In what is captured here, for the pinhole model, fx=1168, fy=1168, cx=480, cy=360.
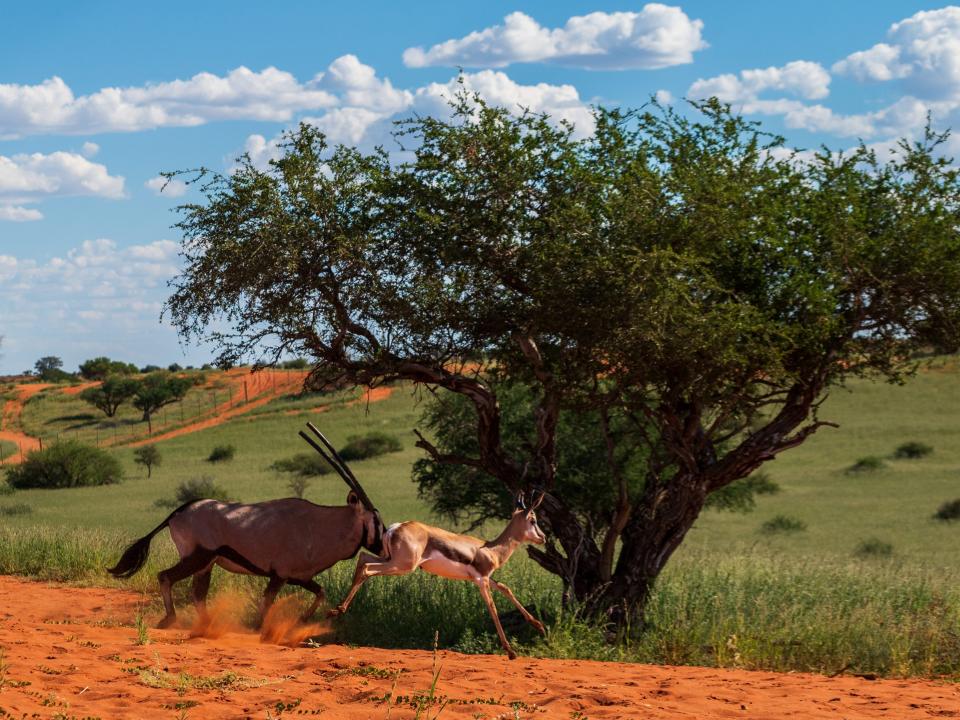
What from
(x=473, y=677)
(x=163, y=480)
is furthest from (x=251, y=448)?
(x=473, y=677)

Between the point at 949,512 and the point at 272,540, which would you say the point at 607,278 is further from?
the point at 949,512

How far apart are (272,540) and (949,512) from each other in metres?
30.2

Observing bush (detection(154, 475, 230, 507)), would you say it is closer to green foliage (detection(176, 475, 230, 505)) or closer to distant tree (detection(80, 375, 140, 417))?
green foliage (detection(176, 475, 230, 505))

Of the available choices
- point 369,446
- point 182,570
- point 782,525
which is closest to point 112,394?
point 369,446

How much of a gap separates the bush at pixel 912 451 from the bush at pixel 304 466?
80.5ft

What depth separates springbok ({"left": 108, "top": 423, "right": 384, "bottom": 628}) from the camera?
492 inches

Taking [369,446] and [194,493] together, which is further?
[369,446]

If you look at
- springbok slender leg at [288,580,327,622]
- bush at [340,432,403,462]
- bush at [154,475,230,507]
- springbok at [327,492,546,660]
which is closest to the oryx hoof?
springbok slender leg at [288,580,327,622]

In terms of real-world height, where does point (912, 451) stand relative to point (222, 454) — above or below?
below

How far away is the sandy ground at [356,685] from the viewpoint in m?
8.39

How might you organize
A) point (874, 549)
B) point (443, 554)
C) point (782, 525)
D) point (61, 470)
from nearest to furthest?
1. point (443, 554)
2. point (874, 549)
3. point (782, 525)
4. point (61, 470)

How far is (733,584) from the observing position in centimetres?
1551

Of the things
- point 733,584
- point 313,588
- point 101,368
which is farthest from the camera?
point 101,368

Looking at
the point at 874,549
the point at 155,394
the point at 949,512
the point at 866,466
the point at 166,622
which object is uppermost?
the point at 155,394
